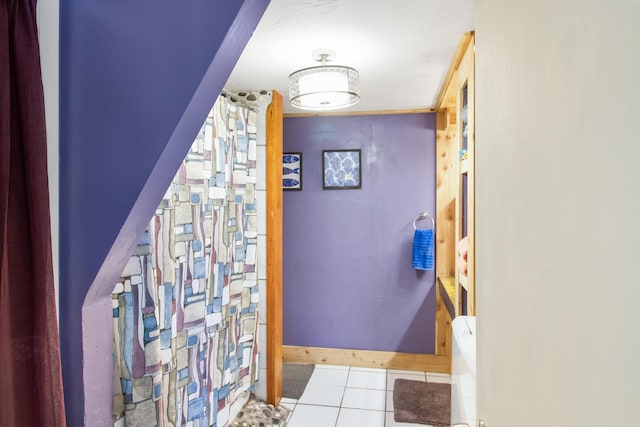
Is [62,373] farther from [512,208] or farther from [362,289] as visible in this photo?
[362,289]

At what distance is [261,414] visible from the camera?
9.61 ft

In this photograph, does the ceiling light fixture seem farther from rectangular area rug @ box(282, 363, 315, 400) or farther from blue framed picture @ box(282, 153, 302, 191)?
rectangular area rug @ box(282, 363, 315, 400)

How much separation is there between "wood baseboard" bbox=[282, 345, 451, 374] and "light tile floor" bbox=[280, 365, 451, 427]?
0.05m

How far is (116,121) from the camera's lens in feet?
3.55

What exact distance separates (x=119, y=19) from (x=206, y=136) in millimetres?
1344

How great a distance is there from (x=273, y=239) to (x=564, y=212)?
2.63 meters

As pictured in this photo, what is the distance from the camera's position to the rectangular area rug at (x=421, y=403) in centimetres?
295

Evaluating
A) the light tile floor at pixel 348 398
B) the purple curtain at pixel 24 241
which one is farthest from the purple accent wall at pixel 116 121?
the light tile floor at pixel 348 398

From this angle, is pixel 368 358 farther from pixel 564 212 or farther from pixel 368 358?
pixel 564 212

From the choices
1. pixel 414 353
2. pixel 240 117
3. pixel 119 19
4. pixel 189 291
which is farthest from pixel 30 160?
pixel 414 353

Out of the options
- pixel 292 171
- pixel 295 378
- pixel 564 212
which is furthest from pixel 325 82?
pixel 295 378

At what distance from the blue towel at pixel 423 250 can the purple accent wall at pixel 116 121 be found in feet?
9.18

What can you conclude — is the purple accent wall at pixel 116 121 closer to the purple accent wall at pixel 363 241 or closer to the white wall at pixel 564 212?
the white wall at pixel 564 212

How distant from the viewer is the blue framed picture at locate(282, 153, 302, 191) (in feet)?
13.0
